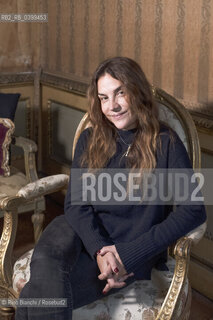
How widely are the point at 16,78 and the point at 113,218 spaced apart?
2.18 metres

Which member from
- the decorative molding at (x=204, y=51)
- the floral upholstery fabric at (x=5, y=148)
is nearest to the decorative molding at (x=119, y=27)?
the decorative molding at (x=204, y=51)

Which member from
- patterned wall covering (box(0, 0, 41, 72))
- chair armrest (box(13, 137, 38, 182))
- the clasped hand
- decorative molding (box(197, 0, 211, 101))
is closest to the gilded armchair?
chair armrest (box(13, 137, 38, 182))

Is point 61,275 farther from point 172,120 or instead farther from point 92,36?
point 92,36

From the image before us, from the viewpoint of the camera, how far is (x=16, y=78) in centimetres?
390

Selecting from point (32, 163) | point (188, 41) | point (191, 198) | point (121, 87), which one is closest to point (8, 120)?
point (32, 163)

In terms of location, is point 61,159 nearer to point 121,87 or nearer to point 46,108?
→ point 46,108

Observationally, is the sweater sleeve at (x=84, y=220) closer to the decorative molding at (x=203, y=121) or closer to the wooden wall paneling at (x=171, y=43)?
the decorative molding at (x=203, y=121)

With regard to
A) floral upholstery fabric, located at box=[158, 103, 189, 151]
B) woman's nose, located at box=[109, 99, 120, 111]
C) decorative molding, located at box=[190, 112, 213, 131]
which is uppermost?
woman's nose, located at box=[109, 99, 120, 111]

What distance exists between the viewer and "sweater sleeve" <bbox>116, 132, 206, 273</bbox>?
183 centimetres

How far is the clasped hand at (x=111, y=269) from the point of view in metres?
1.80

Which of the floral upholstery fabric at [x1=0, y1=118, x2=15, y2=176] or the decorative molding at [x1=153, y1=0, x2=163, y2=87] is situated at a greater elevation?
the decorative molding at [x1=153, y1=0, x2=163, y2=87]

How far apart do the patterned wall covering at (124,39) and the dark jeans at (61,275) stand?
3.68 feet

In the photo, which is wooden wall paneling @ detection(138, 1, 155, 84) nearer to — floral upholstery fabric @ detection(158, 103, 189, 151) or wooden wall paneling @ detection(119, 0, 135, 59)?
wooden wall paneling @ detection(119, 0, 135, 59)

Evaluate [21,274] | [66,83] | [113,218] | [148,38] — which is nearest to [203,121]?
[148,38]
